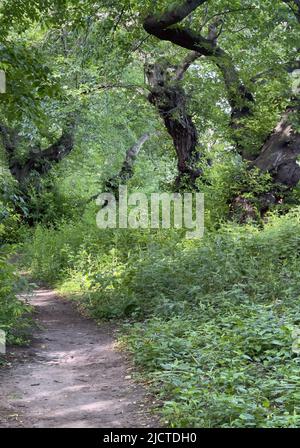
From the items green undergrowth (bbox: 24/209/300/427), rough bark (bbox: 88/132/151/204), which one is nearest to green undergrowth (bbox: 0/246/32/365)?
green undergrowth (bbox: 24/209/300/427)

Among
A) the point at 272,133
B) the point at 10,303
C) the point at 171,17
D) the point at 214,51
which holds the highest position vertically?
the point at 171,17

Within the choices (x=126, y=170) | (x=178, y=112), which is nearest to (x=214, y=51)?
(x=178, y=112)

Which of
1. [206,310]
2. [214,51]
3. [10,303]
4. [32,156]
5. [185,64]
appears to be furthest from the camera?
[32,156]

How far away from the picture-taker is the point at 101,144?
66.7 feet

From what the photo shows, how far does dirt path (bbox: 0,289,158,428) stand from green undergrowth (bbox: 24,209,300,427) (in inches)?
11.1

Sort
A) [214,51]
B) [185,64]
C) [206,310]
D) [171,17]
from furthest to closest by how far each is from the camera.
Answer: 1. [185,64]
2. [214,51]
3. [171,17]
4. [206,310]

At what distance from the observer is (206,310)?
24.9ft

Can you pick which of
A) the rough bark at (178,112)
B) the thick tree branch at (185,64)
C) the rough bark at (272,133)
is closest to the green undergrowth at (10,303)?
the rough bark at (272,133)

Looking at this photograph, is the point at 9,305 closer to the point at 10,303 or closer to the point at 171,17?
the point at 10,303

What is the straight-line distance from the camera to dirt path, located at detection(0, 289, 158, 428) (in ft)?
15.8

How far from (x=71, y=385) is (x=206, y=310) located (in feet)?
7.61

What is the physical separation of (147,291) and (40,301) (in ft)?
9.68

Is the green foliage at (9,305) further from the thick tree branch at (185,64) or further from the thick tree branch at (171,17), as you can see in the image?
the thick tree branch at (185,64)

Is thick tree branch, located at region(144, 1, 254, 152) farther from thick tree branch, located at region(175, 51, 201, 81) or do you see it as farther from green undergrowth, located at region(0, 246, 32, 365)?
green undergrowth, located at region(0, 246, 32, 365)
